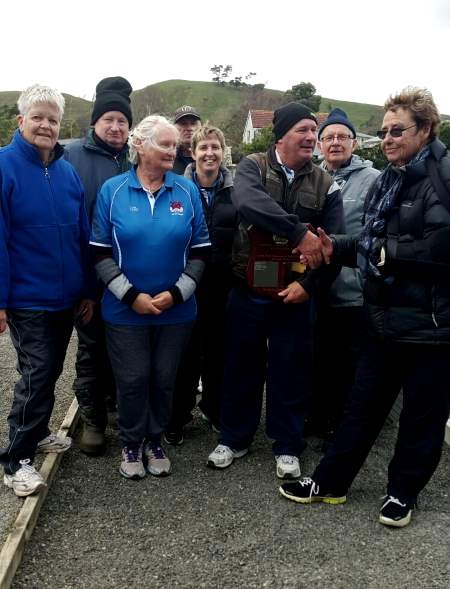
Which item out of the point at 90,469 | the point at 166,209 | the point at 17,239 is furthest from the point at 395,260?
the point at 90,469

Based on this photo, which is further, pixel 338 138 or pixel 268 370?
pixel 338 138

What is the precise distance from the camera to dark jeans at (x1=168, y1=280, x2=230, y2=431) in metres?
4.48

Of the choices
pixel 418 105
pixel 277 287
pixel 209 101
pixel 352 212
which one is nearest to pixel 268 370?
pixel 277 287

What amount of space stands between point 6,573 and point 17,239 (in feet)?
6.11

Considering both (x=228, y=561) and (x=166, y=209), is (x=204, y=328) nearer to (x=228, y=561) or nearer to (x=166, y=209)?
(x=166, y=209)

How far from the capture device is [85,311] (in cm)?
394

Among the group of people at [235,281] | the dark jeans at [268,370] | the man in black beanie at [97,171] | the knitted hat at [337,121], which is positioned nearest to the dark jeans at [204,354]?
the group of people at [235,281]

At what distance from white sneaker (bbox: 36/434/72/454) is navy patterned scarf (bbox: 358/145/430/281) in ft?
8.45

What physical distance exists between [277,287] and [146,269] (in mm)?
909

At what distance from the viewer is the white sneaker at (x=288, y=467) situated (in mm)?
4004

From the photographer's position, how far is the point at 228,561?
3139 mm

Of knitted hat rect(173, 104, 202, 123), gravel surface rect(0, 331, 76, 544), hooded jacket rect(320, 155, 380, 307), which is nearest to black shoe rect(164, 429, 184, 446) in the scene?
gravel surface rect(0, 331, 76, 544)

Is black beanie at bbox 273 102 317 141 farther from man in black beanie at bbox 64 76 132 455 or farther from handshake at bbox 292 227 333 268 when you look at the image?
man in black beanie at bbox 64 76 132 455

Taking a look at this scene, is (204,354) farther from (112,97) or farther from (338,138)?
(112,97)
